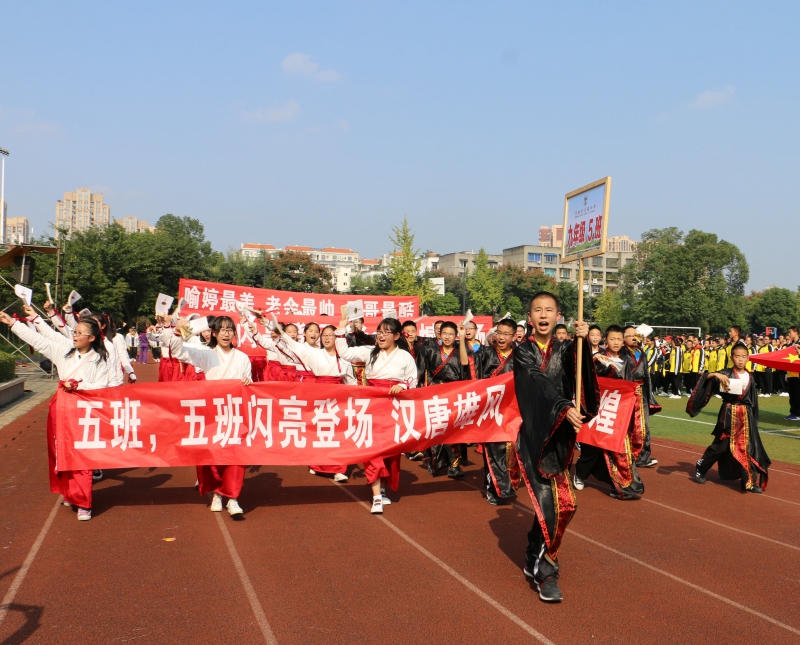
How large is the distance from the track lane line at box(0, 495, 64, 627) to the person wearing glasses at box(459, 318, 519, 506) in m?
3.85

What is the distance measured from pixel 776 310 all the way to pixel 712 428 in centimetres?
7040

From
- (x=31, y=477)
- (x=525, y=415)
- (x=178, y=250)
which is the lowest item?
(x=31, y=477)

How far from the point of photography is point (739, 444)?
7.71 metres

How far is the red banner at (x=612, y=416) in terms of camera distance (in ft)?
A: 24.4

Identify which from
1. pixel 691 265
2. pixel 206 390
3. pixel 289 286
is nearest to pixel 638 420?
pixel 206 390

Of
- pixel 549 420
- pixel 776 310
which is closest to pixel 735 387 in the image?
pixel 549 420

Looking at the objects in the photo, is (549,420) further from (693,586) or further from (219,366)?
(219,366)

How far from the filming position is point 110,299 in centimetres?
3628

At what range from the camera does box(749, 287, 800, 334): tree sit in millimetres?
73500

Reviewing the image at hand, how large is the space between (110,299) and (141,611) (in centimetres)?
3520

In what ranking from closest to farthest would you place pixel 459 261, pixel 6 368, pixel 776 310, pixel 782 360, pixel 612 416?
pixel 612 416
pixel 782 360
pixel 6 368
pixel 776 310
pixel 459 261

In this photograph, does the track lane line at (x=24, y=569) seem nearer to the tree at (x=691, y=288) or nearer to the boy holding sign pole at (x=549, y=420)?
the boy holding sign pole at (x=549, y=420)

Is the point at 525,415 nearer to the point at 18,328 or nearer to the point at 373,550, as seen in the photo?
the point at 373,550

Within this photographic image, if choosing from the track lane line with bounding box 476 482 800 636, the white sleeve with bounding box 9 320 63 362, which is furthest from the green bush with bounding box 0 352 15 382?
the track lane line with bounding box 476 482 800 636
